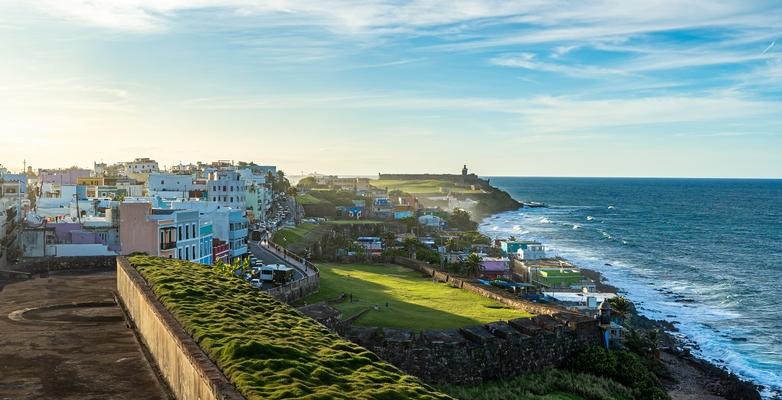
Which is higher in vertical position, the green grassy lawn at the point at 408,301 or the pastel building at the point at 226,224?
the pastel building at the point at 226,224

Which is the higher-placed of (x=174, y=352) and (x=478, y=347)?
(x=174, y=352)

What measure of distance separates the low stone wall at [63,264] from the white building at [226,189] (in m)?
54.4

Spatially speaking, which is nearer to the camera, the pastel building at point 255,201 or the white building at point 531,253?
the white building at point 531,253

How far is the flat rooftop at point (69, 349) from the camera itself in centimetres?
1484

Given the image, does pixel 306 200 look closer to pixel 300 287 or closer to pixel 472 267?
pixel 472 267

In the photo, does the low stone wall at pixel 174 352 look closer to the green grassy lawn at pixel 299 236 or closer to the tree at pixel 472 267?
the tree at pixel 472 267

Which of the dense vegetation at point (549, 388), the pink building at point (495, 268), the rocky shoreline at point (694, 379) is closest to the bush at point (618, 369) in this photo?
the dense vegetation at point (549, 388)

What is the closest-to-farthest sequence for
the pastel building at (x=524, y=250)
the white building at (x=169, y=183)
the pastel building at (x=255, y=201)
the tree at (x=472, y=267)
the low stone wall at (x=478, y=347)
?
the low stone wall at (x=478, y=347) < the tree at (x=472, y=267) < the pastel building at (x=524, y=250) < the white building at (x=169, y=183) < the pastel building at (x=255, y=201)

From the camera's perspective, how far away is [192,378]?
1367cm

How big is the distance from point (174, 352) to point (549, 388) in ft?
72.1

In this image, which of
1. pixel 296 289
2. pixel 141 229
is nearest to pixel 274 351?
pixel 296 289

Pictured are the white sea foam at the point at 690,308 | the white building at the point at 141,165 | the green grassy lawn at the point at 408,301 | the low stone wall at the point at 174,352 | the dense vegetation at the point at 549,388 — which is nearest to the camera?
the low stone wall at the point at 174,352

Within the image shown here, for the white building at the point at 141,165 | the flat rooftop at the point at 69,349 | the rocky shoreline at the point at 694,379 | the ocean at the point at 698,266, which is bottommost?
the rocky shoreline at the point at 694,379

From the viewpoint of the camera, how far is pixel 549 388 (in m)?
32.5
